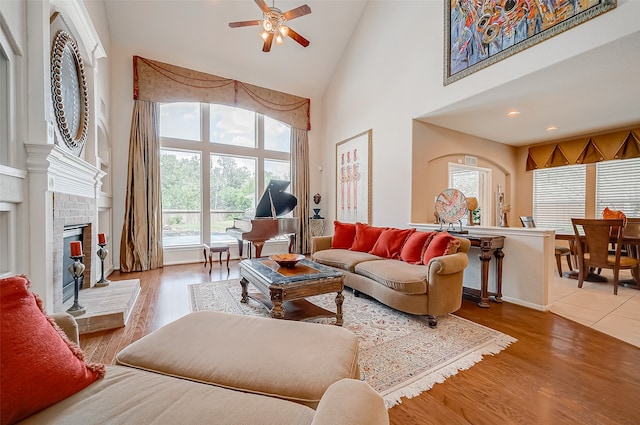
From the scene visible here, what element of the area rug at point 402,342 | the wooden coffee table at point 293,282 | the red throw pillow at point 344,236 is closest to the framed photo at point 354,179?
the red throw pillow at point 344,236

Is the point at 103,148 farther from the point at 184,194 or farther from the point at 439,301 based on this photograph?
the point at 439,301

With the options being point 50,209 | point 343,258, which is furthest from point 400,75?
point 50,209

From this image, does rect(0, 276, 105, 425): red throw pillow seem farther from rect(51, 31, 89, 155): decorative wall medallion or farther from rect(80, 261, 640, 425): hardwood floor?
rect(51, 31, 89, 155): decorative wall medallion

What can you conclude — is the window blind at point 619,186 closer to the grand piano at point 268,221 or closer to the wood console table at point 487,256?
the wood console table at point 487,256

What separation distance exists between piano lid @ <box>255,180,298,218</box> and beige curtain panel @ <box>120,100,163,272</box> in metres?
2.00

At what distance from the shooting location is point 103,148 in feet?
14.1

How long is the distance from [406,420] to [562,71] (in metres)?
3.60

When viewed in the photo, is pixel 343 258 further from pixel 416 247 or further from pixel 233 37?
pixel 233 37

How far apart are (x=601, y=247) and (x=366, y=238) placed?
126 inches

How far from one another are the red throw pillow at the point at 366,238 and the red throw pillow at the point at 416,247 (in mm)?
705

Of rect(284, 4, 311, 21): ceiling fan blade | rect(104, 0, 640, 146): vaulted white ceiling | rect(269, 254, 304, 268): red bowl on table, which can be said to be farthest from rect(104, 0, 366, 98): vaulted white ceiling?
rect(269, 254, 304, 268): red bowl on table

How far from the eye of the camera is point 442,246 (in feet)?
9.25

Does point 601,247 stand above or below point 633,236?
below

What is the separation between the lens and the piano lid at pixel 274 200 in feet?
15.7
